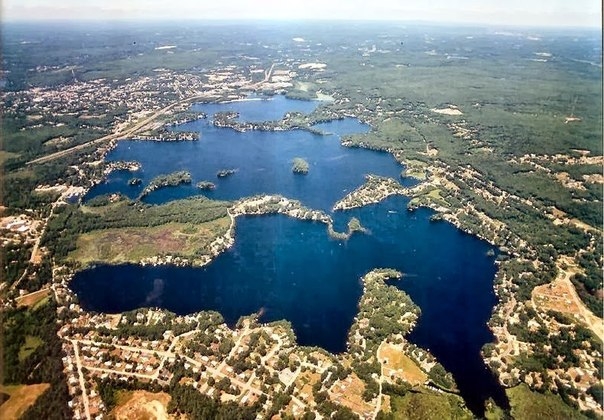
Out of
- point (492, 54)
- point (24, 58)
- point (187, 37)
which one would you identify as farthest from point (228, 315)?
point (187, 37)

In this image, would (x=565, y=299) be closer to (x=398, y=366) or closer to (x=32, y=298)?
(x=398, y=366)

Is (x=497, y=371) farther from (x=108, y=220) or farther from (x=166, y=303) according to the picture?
(x=108, y=220)

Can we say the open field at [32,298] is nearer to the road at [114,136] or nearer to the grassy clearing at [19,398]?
the grassy clearing at [19,398]

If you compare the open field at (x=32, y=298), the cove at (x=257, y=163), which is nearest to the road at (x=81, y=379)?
the open field at (x=32, y=298)

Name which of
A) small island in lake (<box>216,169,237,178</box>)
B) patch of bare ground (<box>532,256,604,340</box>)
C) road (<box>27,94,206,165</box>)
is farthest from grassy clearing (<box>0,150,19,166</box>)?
A: patch of bare ground (<box>532,256,604,340</box>)

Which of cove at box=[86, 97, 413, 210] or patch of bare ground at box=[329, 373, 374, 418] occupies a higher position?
patch of bare ground at box=[329, 373, 374, 418]

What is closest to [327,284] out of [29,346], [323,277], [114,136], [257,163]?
[323,277]

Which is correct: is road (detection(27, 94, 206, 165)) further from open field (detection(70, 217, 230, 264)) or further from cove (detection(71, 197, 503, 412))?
cove (detection(71, 197, 503, 412))
